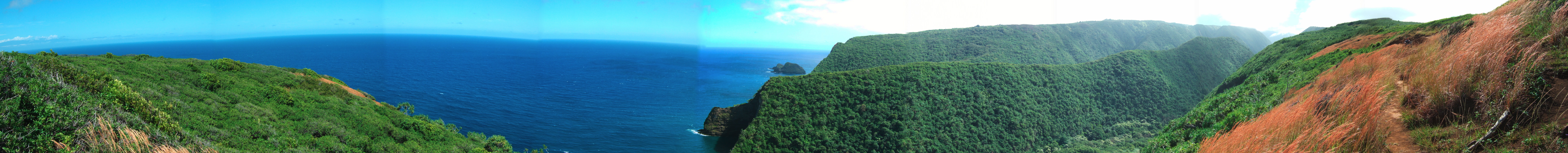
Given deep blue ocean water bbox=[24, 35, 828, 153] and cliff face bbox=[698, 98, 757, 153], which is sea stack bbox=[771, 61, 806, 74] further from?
cliff face bbox=[698, 98, 757, 153]

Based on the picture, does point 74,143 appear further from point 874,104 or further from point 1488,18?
point 874,104

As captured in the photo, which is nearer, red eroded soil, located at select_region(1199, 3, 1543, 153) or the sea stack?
red eroded soil, located at select_region(1199, 3, 1543, 153)

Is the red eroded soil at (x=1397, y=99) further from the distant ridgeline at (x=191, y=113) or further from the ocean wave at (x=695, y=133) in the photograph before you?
the ocean wave at (x=695, y=133)

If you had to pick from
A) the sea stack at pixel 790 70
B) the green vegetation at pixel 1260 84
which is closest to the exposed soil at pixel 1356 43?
the green vegetation at pixel 1260 84

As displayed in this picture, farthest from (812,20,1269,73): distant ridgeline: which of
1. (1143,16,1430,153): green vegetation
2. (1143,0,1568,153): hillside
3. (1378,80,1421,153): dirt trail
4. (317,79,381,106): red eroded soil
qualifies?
(1378,80,1421,153): dirt trail

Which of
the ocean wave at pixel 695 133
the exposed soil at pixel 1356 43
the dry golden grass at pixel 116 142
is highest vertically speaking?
the exposed soil at pixel 1356 43

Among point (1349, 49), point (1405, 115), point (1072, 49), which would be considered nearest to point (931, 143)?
point (1349, 49)

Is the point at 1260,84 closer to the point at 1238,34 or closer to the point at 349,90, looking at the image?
the point at 349,90
